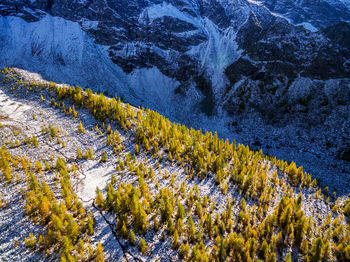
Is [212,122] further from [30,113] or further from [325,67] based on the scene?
[30,113]

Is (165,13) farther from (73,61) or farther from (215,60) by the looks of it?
(73,61)

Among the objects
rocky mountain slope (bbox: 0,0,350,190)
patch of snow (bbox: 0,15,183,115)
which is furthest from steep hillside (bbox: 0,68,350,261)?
patch of snow (bbox: 0,15,183,115)

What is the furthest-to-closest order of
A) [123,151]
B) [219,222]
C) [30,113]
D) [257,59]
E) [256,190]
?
1. [257,59]
2. [30,113]
3. [123,151]
4. [256,190]
5. [219,222]

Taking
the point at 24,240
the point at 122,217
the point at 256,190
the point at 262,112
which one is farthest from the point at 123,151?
the point at 262,112

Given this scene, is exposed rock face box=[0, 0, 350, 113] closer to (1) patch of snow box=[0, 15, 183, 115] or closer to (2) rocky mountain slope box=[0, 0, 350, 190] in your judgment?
(2) rocky mountain slope box=[0, 0, 350, 190]

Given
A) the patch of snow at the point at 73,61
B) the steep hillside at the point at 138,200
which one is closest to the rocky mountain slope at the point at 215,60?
the patch of snow at the point at 73,61

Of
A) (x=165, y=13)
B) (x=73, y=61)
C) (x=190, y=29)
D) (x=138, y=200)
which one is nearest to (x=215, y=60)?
(x=190, y=29)
